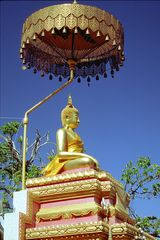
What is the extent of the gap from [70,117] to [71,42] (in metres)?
2.07

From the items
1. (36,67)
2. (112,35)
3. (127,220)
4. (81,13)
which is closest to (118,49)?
(112,35)

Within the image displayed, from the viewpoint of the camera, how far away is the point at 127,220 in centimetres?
1017

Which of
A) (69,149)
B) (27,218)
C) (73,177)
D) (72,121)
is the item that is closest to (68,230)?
(27,218)

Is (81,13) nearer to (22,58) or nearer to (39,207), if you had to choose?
(22,58)

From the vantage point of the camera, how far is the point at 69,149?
1103cm

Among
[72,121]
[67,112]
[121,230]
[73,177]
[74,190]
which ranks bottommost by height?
[121,230]

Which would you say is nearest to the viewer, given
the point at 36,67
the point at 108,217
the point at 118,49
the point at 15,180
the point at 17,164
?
the point at 108,217

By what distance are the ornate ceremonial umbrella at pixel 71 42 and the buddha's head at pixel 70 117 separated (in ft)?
1.65

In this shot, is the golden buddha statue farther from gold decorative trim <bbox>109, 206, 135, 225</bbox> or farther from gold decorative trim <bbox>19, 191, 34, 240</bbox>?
gold decorative trim <bbox>109, 206, 135, 225</bbox>

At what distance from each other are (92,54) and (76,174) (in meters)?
4.17

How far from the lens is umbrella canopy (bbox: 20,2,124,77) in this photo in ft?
36.4

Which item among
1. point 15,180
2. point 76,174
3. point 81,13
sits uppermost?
point 81,13

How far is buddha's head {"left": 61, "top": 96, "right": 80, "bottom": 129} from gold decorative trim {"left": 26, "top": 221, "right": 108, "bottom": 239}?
2912mm

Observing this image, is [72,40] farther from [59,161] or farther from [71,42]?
[59,161]
